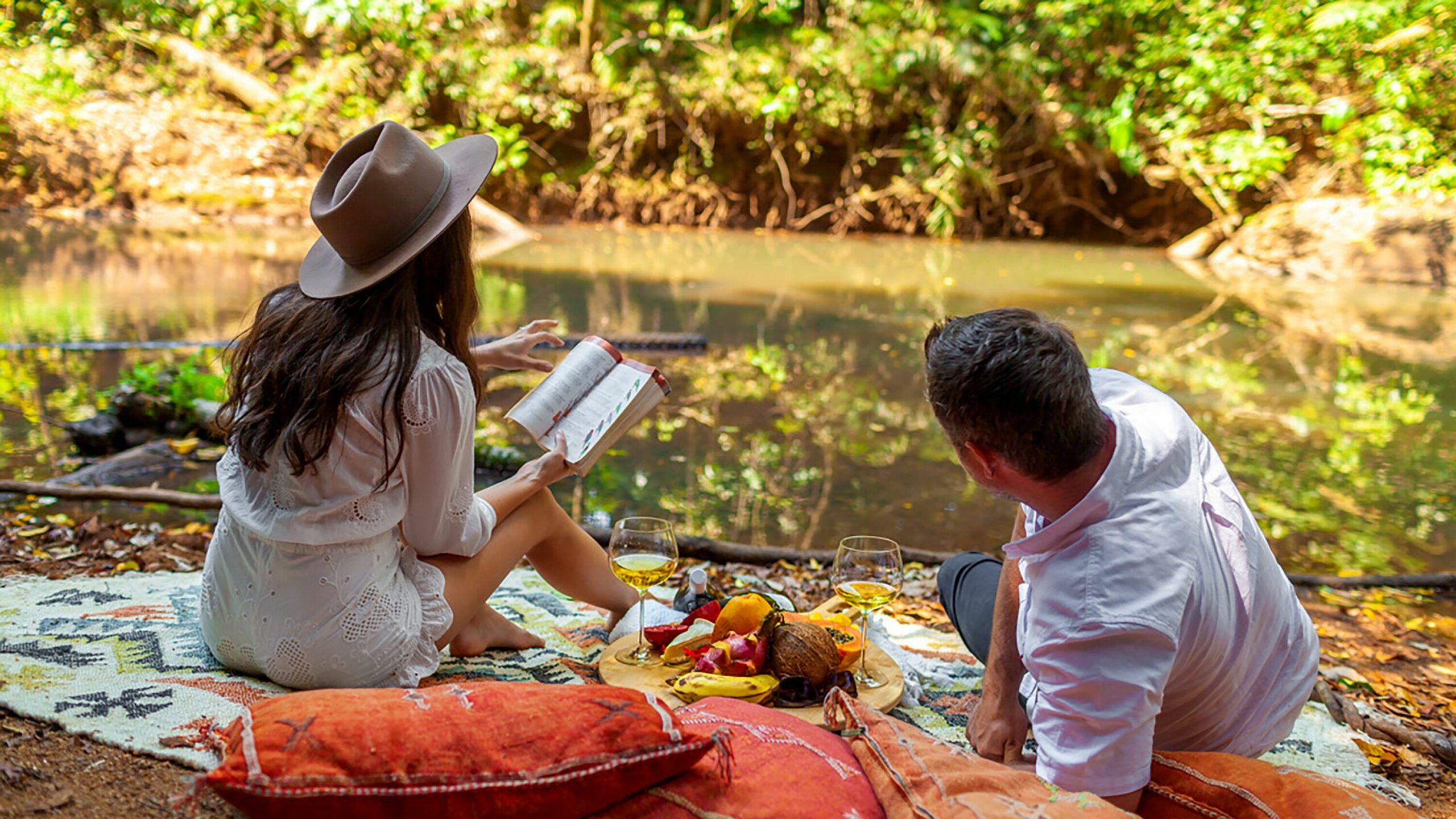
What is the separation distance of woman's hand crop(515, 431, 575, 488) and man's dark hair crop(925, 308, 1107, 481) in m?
1.26

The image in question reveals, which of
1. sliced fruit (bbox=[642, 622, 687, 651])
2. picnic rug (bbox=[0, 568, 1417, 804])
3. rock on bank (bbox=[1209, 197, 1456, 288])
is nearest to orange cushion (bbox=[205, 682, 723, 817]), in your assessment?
picnic rug (bbox=[0, 568, 1417, 804])

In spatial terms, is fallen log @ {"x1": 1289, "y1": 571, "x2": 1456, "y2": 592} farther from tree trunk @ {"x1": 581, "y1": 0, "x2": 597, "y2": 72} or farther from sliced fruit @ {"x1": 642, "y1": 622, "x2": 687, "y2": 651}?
tree trunk @ {"x1": 581, "y1": 0, "x2": 597, "y2": 72}

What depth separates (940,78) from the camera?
687 inches

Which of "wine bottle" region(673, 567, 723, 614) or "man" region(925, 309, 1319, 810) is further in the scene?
"wine bottle" region(673, 567, 723, 614)

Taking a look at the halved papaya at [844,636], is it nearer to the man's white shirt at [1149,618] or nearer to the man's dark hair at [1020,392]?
the man's white shirt at [1149,618]

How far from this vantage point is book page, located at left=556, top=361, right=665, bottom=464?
2.79 metres

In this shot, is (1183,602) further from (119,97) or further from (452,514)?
(119,97)

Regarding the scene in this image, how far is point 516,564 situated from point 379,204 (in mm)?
1064

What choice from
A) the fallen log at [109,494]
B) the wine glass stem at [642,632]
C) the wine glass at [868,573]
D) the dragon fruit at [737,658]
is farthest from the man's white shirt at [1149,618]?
the fallen log at [109,494]

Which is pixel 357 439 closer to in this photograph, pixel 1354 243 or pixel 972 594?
pixel 972 594

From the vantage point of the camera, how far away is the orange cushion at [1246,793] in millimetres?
1816

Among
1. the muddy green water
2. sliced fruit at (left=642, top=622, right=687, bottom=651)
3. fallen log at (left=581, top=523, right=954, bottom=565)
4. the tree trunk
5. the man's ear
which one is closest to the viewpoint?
the man's ear

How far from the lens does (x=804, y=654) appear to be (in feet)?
8.50

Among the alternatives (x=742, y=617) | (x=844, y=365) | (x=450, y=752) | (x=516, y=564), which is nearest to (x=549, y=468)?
(x=516, y=564)
